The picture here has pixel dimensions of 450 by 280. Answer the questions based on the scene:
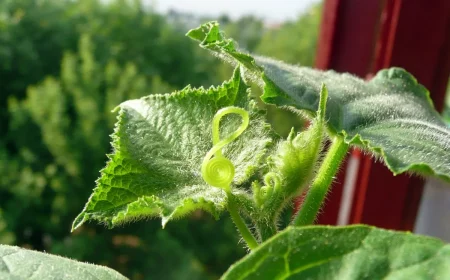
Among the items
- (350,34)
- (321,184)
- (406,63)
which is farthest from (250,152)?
(350,34)

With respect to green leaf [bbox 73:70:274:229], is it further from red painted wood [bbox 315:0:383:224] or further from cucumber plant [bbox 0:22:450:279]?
red painted wood [bbox 315:0:383:224]

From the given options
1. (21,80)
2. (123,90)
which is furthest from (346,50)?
(21,80)

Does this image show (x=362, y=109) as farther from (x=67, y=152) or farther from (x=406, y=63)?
(x=67, y=152)

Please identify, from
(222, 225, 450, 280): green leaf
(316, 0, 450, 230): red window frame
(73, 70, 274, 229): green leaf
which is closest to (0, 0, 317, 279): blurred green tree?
(316, 0, 450, 230): red window frame

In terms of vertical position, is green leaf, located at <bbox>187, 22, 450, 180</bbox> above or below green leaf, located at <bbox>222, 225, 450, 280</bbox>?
above

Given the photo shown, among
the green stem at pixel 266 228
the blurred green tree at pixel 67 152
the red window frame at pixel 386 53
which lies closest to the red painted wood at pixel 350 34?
the red window frame at pixel 386 53

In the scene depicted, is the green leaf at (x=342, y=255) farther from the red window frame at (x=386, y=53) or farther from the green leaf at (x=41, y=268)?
the red window frame at (x=386, y=53)
